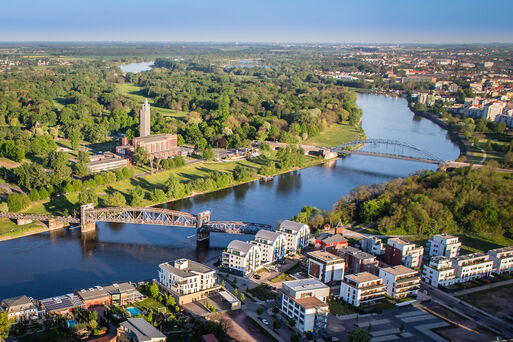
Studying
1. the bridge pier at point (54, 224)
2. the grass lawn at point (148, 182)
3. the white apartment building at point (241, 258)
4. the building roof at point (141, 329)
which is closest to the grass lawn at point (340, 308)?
the white apartment building at point (241, 258)

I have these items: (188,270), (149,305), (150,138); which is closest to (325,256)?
(188,270)

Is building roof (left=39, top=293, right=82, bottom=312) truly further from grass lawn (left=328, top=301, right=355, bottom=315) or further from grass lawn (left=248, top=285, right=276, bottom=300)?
grass lawn (left=328, top=301, right=355, bottom=315)

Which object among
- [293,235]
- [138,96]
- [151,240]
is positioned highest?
[138,96]

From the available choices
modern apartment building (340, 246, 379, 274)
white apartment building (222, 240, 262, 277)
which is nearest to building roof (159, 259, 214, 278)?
white apartment building (222, 240, 262, 277)

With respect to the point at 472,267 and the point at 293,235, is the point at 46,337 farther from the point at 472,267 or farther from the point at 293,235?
the point at 472,267

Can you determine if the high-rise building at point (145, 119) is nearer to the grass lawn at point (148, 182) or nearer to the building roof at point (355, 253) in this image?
the grass lawn at point (148, 182)

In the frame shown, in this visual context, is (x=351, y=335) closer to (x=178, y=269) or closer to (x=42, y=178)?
(x=178, y=269)
